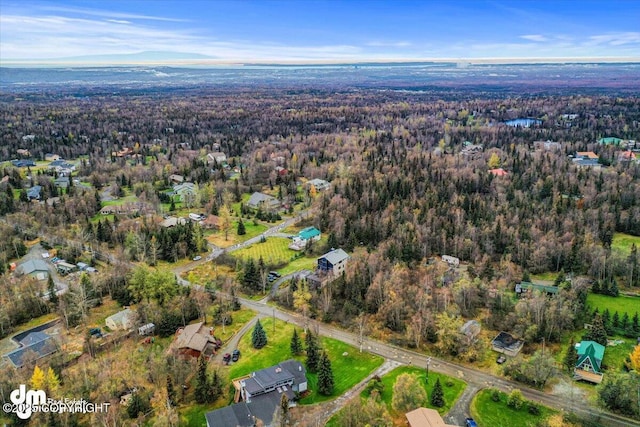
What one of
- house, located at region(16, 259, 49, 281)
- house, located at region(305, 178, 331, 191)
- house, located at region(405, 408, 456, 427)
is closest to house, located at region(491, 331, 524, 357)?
house, located at region(405, 408, 456, 427)

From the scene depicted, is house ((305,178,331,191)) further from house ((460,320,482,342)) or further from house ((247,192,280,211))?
house ((460,320,482,342))

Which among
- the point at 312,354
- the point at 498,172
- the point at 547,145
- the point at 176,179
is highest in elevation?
the point at 547,145

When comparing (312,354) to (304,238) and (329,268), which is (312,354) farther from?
(304,238)

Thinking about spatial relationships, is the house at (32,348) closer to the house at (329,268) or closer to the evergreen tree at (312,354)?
the evergreen tree at (312,354)

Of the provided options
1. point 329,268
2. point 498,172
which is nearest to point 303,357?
point 329,268

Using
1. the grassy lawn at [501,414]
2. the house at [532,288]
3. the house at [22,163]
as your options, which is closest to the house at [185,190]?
the house at [22,163]

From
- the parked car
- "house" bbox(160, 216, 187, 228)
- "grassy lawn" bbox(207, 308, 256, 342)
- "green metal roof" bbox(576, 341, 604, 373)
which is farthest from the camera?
"house" bbox(160, 216, 187, 228)
